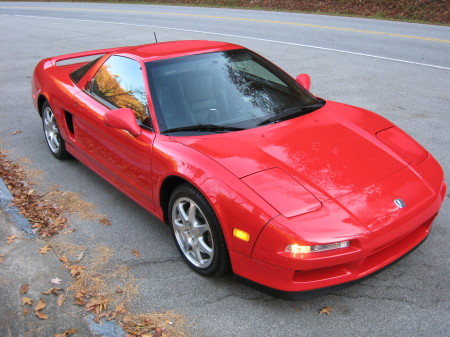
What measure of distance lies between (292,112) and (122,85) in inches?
60.8

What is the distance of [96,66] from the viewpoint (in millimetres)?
4773

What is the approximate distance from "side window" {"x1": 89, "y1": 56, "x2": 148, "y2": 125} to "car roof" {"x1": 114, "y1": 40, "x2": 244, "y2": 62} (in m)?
0.11

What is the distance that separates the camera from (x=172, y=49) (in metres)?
4.30

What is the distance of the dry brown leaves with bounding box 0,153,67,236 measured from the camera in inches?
163

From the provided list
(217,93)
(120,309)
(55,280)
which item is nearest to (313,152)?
(217,93)

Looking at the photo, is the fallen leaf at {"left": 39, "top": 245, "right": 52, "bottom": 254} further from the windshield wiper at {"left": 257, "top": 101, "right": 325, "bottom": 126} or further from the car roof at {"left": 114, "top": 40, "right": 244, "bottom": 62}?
the windshield wiper at {"left": 257, "top": 101, "right": 325, "bottom": 126}

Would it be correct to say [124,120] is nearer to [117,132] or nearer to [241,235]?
[117,132]

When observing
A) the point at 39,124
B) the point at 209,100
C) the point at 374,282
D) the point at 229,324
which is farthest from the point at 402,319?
the point at 39,124

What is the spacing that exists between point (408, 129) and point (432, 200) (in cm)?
321

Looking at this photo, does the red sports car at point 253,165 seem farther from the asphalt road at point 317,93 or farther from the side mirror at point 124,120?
the asphalt road at point 317,93

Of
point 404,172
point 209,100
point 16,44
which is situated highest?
point 209,100

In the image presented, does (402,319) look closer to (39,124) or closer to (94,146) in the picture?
(94,146)

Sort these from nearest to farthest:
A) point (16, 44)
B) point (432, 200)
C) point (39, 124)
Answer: point (432, 200), point (39, 124), point (16, 44)

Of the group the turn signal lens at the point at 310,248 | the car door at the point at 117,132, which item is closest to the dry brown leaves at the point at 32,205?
the car door at the point at 117,132
